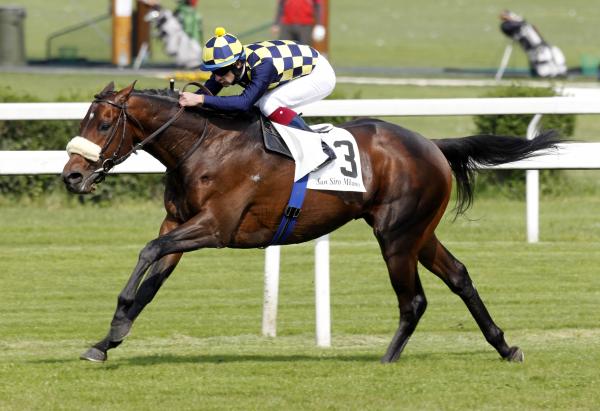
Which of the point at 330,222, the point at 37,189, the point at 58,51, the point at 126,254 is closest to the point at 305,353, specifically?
the point at 330,222

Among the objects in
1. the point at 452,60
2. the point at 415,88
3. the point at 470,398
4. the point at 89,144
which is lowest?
the point at 452,60

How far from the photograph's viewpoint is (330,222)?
6.78 meters

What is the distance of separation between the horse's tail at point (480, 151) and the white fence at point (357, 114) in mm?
640

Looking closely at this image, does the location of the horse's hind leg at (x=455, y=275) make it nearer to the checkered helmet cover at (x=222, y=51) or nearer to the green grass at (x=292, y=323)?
the green grass at (x=292, y=323)

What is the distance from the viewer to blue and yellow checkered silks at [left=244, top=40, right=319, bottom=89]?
21.5 ft

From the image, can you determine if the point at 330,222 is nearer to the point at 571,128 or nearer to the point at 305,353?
the point at 305,353

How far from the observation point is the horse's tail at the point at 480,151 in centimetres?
728

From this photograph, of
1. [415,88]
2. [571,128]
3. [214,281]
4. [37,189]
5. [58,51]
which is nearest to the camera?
[214,281]

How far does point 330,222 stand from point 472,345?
1381 millimetres

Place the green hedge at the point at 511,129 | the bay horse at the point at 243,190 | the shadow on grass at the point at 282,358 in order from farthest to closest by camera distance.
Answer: the green hedge at the point at 511,129 < the shadow on grass at the point at 282,358 < the bay horse at the point at 243,190

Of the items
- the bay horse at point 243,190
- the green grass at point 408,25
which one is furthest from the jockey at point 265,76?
the green grass at point 408,25

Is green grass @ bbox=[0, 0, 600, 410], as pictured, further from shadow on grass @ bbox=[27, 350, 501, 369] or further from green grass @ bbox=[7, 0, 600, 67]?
green grass @ bbox=[7, 0, 600, 67]

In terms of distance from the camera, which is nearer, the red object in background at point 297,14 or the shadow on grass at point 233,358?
the shadow on grass at point 233,358

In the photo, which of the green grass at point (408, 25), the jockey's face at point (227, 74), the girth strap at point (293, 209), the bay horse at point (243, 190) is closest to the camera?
the bay horse at point (243, 190)
